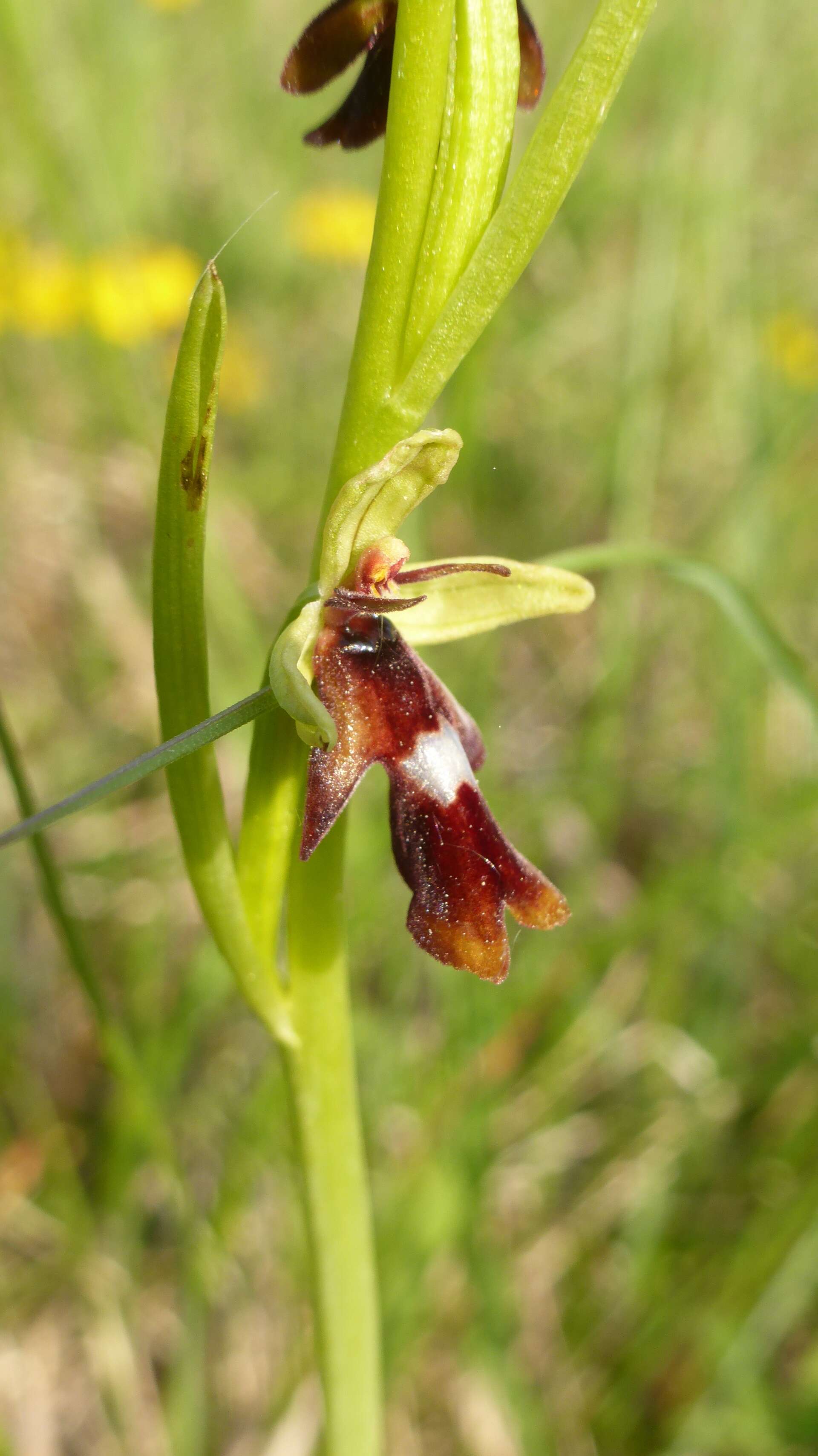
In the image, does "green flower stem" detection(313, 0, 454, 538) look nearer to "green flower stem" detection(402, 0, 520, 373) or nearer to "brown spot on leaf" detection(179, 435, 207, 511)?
"green flower stem" detection(402, 0, 520, 373)

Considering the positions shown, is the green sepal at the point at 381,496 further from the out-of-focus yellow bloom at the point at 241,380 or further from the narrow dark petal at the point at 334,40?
the out-of-focus yellow bloom at the point at 241,380

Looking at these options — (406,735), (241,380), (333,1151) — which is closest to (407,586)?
(406,735)

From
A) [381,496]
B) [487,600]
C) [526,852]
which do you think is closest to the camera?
[381,496]

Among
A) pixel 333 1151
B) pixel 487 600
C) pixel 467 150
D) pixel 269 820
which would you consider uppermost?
pixel 467 150

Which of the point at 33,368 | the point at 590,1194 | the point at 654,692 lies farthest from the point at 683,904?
the point at 33,368

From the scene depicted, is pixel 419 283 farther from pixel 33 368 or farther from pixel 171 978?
pixel 33 368

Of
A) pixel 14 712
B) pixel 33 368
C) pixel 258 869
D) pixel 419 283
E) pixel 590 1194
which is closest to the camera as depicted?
pixel 419 283

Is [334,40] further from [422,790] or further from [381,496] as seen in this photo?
[422,790]

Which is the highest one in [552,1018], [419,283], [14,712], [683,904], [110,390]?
[419,283]
